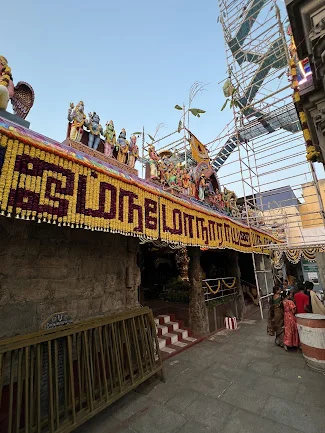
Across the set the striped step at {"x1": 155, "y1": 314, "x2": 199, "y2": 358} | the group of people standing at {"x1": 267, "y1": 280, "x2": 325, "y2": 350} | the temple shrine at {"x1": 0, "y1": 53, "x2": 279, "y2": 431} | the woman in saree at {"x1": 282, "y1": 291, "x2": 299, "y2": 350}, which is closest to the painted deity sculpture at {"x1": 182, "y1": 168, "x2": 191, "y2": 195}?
the temple shrine at {"x1": 0, "y1": 53, "x2": 279, "y2": 431}

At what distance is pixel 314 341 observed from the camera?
203 inches

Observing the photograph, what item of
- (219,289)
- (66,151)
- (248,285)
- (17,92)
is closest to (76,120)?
(17,92)

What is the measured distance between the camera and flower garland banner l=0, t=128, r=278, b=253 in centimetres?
299

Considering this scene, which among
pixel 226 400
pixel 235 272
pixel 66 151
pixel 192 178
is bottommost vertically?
pixel 226 400

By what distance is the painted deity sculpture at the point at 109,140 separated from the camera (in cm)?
654

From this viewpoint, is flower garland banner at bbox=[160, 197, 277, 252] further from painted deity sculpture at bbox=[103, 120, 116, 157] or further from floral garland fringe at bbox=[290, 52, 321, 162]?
floral garland fringe at bbox=[290, 52, 321, 162]

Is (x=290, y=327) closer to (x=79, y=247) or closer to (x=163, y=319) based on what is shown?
(x=163, y=319)

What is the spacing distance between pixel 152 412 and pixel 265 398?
7.22 ft

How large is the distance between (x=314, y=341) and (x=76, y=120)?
337 inches

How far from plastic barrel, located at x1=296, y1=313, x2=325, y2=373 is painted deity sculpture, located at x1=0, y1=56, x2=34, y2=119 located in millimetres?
8551

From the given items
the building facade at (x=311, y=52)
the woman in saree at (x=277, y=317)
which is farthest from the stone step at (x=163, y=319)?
the building facade at (x=311, y=52)

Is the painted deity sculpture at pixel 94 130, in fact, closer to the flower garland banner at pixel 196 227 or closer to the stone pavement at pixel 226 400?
the flower garland banner at pixel 196 227

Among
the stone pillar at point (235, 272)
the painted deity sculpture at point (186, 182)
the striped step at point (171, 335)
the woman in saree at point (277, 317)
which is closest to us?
the striped step at point (171, 335)

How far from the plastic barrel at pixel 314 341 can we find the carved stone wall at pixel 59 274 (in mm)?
4538
